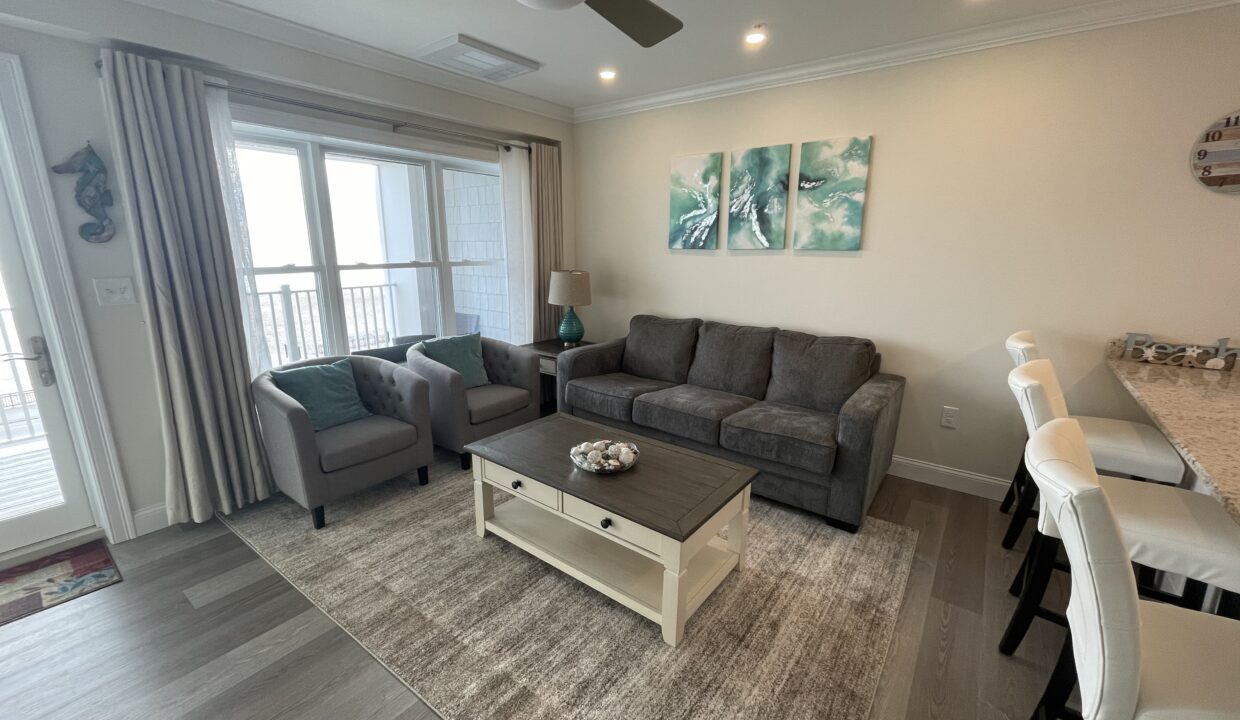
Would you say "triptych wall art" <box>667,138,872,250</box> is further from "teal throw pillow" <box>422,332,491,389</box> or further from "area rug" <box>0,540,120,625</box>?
"area rug" <box>0,540,120,625</box>

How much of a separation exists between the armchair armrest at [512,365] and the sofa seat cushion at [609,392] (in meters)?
0.27

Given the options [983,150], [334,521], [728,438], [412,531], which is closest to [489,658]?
[412,531]

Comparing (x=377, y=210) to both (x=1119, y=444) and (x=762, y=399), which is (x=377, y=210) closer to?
(x=762, y=399)

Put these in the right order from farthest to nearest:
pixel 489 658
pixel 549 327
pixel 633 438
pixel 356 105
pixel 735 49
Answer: pixel 549 327 → pixel 356 105 → pixel 735 49 → pixel 633 438 → pixel 489 658

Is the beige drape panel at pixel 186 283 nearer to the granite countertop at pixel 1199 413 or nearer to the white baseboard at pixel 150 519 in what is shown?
the white baseboard at pixel 150 519

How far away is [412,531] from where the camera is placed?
259 cm

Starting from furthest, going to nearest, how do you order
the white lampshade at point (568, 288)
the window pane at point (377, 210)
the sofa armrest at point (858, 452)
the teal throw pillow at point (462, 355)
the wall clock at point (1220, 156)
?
the white lampshade at point (568, 288), the teal throw pillow at point (462, 355), the window pane at point (377, 210), the sofa armrest at point (858, 452), the wall clock at point (1220, 156)

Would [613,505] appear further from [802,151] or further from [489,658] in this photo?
[802,151]

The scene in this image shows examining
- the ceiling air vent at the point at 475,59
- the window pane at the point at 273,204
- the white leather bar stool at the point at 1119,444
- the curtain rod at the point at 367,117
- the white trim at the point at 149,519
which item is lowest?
the white trim at the point at 149,519

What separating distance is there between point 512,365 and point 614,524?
207 centimetres

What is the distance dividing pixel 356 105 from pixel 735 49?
2.34m

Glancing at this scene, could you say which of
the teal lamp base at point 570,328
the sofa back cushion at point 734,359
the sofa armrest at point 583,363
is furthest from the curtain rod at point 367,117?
the sofa back cushion at point 734,359

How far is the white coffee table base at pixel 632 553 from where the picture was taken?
1.82m

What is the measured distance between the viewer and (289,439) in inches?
A: 98.1
